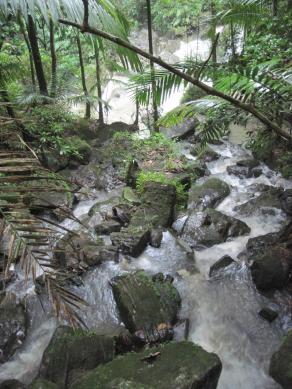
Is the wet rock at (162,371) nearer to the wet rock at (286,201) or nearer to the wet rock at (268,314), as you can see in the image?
the wet rock at (268,314)

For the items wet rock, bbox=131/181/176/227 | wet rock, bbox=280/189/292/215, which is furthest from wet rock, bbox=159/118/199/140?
wet rock, bbox=280/189/292/215

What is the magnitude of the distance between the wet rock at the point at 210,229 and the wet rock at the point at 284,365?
95.4 inches

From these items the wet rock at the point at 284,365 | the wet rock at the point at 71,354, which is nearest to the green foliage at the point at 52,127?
the wet rock at the point at 71,354

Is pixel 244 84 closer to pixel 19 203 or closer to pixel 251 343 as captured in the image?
pixel 19 203

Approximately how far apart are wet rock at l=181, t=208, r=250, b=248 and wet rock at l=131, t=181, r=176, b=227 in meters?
0.45

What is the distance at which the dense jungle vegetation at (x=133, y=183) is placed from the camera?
1.32 meters

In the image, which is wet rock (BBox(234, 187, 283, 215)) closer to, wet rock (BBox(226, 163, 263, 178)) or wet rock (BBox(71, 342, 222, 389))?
wet rock (BBox(226, 163, 263, 178))

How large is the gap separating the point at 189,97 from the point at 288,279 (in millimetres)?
9355

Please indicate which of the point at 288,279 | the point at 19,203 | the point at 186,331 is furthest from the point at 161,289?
the point at 19,203

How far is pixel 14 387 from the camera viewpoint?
341 cm

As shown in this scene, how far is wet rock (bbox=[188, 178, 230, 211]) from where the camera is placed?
22.7 feet

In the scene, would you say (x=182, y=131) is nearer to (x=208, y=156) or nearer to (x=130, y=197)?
(x=208, y=156)

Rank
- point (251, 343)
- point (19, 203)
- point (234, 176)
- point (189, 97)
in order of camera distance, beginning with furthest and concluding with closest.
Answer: point (189, 97), point (234, 176), point (251, 343), point (19, 203)

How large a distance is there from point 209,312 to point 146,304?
3.00 feet
